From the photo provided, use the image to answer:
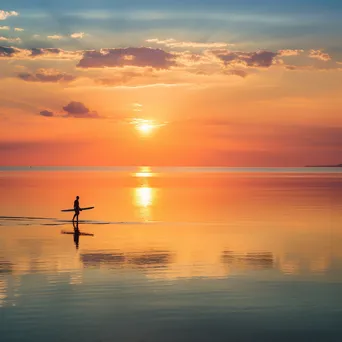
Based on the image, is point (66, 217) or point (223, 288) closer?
point (223, 288)

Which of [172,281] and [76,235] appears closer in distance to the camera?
[172,281]

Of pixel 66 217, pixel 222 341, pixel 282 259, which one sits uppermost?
pixel 66 217

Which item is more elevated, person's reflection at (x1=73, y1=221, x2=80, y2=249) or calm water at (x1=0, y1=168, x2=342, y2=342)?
person's reflection at (x1=73, y1=221, x2=80, y2=249)

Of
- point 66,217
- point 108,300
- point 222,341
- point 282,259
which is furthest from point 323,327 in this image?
point 66,217

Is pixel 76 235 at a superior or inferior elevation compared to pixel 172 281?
superior

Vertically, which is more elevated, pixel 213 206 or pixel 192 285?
pixel 213 206

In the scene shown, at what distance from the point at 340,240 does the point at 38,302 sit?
29135 mm

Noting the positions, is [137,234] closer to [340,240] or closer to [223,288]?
[340,240]

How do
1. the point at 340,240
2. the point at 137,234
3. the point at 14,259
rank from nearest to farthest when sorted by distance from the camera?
the point at 14,259 → the point at 340,240 → the point at 137,234

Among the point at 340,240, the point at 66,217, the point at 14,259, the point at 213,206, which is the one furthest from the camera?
the point at 213,206

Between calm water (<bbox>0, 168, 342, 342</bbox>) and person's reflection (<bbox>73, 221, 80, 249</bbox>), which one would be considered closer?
calm water (<bbox>0, 168, 342, 342</bbox>)

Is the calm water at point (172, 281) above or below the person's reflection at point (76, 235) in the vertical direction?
below

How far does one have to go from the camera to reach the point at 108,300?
2566 centimetres

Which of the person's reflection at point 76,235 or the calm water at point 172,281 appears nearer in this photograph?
the calm water at point 172,281
